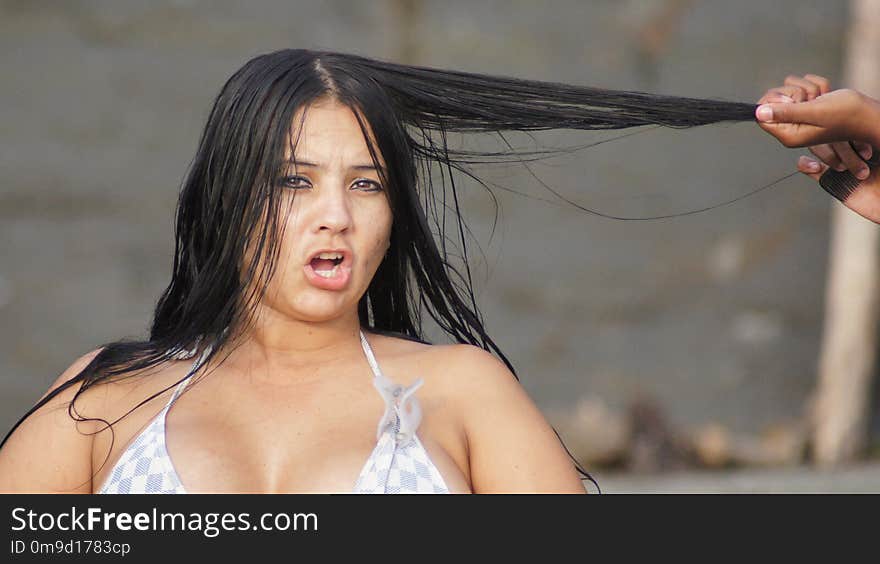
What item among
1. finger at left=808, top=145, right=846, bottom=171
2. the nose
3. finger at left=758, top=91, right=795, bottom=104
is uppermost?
finger at left=758, top=91, right=795, bottom=104

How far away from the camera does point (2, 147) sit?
4.91 metres

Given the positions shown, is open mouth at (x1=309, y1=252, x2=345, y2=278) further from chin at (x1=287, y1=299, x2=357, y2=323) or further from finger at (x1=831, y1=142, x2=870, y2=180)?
finger at (x1=831, y1=142, x2=870, y2=180)

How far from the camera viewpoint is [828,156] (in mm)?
2418

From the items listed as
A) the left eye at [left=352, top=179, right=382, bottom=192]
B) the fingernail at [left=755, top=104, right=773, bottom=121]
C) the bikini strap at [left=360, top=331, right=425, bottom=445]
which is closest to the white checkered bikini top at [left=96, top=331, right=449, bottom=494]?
the bikini strap at [left=360, top=331, right=425, bottom=445]

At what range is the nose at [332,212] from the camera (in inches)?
88.4

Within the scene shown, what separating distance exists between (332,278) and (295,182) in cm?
17

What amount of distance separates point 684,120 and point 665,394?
2779 millimetres

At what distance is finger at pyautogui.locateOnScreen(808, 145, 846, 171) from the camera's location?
7.90 ft

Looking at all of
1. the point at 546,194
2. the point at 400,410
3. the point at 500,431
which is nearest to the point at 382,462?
the point at 400,410

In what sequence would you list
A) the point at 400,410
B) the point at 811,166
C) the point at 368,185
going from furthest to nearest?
the point at 811,166, the point at 368,185, the point at 400,410

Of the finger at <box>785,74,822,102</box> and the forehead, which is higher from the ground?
the finger at <box>785,74,822,102</box>

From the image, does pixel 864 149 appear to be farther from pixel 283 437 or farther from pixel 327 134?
pixel 283 437
